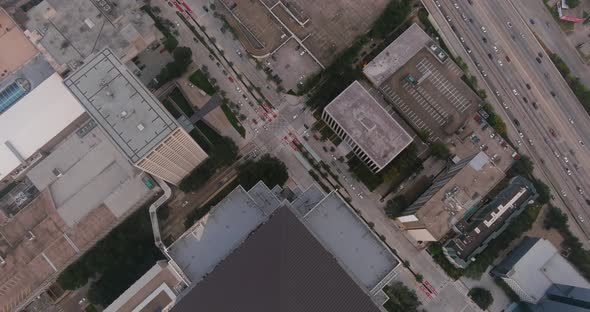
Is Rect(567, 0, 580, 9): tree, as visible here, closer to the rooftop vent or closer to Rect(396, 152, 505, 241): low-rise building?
Rect(396, 152, 505, 241): low-rise building

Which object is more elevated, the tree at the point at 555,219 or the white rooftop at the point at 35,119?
the white rooftop at the point at 35,119

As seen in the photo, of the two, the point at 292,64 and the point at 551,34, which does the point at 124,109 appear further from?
the point at 551,34

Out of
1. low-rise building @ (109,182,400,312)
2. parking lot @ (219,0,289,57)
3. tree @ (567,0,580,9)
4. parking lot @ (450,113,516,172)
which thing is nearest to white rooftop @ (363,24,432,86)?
parking lot @ (450,113,516,172)

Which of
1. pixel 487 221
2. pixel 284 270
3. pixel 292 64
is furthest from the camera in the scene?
pixel 292 64

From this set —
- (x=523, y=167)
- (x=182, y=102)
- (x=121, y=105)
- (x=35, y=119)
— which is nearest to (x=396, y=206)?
(x=523, y=167)

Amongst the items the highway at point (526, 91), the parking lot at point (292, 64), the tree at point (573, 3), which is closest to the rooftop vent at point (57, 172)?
the parking lot at point (292, 64)

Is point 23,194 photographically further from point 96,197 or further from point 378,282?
point 378,282

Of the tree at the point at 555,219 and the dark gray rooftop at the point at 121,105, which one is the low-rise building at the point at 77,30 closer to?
the dark gray rooftop at the point at 121,105

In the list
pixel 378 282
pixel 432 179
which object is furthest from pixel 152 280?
pixel 432 179
